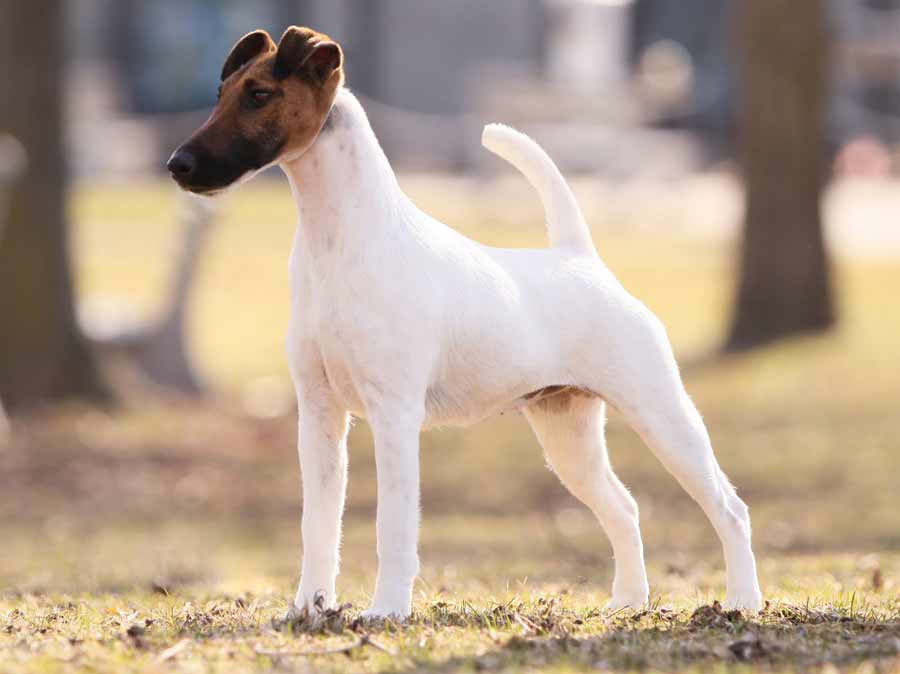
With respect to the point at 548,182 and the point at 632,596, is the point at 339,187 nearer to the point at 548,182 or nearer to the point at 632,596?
the point at 548,182

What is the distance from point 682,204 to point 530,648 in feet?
71.9

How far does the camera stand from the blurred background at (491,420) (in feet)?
32.9

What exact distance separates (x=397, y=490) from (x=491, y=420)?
27.0 feet

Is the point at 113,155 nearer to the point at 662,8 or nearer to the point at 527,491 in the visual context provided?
the point at 662,8

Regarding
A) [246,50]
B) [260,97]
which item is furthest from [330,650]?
[246,50]

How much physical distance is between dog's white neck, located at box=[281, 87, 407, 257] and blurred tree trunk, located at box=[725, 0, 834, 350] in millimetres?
9921

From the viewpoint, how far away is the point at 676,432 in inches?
220

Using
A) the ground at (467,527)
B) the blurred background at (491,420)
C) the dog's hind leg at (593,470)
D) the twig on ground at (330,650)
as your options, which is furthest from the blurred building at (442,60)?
the twig on ground at (330,650)

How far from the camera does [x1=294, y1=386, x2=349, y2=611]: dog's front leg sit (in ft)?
17.6

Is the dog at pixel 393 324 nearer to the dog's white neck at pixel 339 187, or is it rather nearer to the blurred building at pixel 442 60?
the dog's white neck at pixel 339 187

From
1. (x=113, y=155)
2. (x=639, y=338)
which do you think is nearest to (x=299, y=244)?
(x=639, y=338)

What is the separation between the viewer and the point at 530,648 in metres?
4.96

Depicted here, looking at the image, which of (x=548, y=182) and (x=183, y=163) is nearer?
(x=183, y=163)

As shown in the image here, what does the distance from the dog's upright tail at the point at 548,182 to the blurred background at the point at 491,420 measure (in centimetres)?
200
